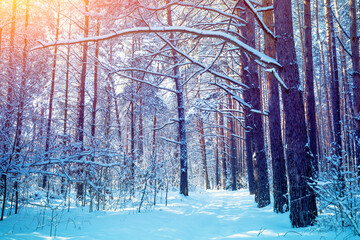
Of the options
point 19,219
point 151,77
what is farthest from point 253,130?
point 151,77

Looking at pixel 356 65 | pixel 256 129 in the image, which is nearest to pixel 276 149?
pixel 256 129

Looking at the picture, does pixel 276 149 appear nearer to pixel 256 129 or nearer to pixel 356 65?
pixel 256 129

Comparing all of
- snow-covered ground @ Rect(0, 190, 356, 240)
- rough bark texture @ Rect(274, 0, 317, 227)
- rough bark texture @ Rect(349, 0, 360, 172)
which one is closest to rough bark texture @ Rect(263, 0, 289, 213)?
snow-covered ground @ Rect(0, 190, 356, 240)

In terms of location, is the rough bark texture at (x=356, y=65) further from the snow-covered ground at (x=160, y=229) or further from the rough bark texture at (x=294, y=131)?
the rough bark texture at (x=294, y=131)

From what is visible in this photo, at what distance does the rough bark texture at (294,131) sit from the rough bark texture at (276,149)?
182cm

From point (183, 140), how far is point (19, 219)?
7.75 metres

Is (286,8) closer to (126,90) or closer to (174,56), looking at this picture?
A: (174,56)

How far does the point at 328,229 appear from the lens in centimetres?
379

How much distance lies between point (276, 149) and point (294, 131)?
90.7 inches

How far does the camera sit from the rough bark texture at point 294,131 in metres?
4.20

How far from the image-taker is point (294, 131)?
14.6 ft

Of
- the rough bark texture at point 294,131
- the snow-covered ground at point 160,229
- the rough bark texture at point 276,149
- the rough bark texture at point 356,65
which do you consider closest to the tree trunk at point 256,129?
the rough bark texture at point 276,149

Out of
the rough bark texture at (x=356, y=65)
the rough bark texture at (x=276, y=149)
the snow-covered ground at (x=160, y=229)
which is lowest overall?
the snow-covered ground at (x=160, y=229)

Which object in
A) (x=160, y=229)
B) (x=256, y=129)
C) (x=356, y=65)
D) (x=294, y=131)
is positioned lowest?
(x=160, y=229)
